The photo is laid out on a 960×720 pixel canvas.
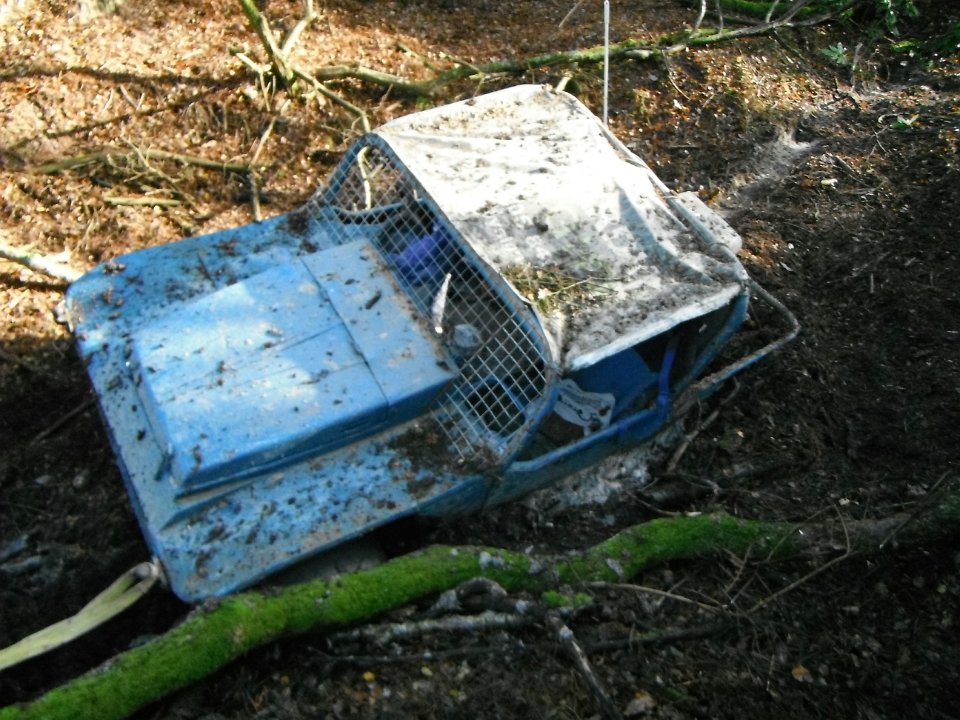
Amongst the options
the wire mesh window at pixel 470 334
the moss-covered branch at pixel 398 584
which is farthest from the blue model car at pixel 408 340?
the moss-covered branch at pixel 398 584

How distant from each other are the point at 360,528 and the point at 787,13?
23.6 feet

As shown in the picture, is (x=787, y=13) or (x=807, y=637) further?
(x=787, y=13)

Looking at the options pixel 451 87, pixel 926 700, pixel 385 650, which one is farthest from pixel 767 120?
pixel 385 650

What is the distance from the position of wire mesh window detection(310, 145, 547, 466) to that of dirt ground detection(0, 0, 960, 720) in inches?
23.9

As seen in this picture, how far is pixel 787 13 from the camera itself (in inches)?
332

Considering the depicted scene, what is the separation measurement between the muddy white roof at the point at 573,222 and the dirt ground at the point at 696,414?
4.10 ft

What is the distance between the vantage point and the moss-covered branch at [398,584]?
3.23m

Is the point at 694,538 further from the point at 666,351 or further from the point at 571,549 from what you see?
the point at 666,351

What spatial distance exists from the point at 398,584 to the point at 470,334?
1161 mm

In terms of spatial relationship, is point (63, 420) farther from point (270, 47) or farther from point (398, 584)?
point (270, 47)

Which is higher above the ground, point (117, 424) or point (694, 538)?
point (117, 424)

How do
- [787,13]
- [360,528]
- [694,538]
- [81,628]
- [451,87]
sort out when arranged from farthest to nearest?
1. [787,13]
2. [451,87]
3. [694,538]
4. [360,528]
5. [81,628]

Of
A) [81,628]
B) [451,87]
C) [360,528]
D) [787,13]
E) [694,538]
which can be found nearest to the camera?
[81,628]

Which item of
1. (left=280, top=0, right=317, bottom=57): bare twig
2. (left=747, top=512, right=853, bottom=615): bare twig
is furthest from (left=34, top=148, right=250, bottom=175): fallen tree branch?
(left=747, top=512, right=853, bottom=615): bare twig
